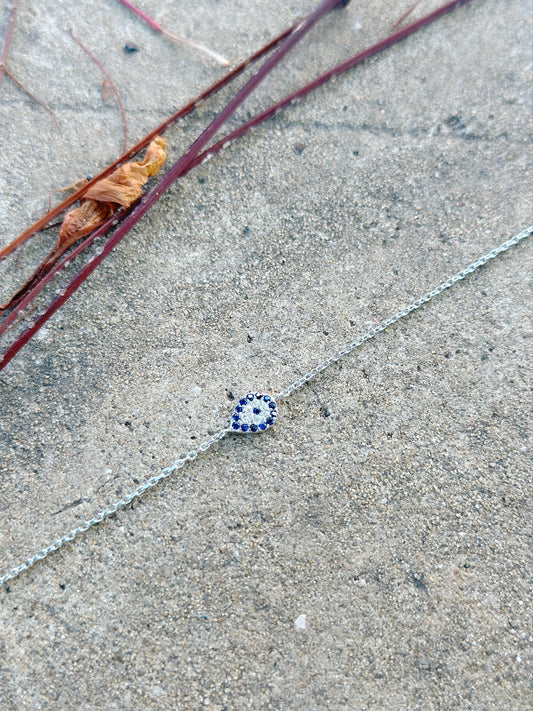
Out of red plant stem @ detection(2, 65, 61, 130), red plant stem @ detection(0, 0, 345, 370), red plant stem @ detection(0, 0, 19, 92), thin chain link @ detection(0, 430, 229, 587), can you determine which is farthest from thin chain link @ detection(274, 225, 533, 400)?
red plant stem @ detection(0, 0, 19, 92)

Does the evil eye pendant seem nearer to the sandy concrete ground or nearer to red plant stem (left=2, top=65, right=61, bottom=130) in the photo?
the sandy concrete ground

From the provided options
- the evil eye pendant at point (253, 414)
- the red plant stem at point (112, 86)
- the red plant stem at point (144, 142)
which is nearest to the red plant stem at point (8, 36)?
the red plant stem at point (112, 86)

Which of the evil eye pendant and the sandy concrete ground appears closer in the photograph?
the sandy concrete ground

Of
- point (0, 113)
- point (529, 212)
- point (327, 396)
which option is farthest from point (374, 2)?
point (327, 396)

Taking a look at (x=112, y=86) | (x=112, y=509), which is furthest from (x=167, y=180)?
(x=112, y=509)

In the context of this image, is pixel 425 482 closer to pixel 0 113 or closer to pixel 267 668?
pixel 267 668

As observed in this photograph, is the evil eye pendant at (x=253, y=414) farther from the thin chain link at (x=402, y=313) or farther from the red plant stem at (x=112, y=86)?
the red plant stem at (x=112, y=86)

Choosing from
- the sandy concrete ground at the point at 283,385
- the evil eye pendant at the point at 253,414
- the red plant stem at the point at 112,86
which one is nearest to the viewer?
the sandy concrete ground at the point at 283,385
